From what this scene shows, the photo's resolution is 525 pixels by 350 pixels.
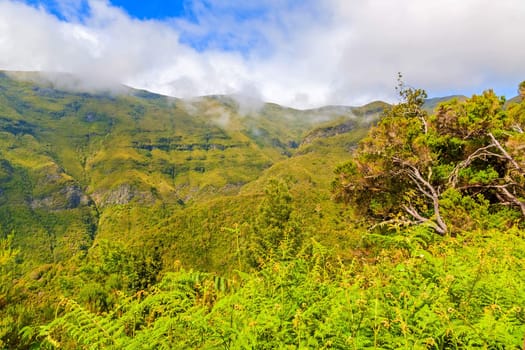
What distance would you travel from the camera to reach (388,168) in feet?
50.7

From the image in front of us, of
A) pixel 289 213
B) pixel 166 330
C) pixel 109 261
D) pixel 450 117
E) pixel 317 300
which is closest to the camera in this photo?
pixel 166 330

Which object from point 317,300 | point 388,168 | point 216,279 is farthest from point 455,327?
point 388,168

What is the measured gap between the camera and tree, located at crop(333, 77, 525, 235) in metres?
12.9

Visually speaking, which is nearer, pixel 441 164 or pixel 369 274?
pixel 369 274

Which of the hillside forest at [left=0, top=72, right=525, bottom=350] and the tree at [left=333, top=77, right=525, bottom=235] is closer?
the hillside forest at [left=0, top=72, right=525, bottom=350]

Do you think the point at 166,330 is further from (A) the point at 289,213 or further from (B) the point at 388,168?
(A) the point at 289,213

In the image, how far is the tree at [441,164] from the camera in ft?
42.3

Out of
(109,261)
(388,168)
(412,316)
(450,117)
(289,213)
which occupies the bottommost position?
(109,261)

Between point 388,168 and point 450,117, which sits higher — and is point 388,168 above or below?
below

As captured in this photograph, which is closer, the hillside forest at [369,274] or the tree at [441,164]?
the hillside forest at [369,274]

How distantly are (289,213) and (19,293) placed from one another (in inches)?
1111

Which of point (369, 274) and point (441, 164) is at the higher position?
point (441, 164)

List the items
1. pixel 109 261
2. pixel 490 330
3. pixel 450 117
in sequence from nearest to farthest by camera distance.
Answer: pixel 490 330 → pixel 450 117 → pixel 109 261

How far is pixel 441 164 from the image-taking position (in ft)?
50.3
